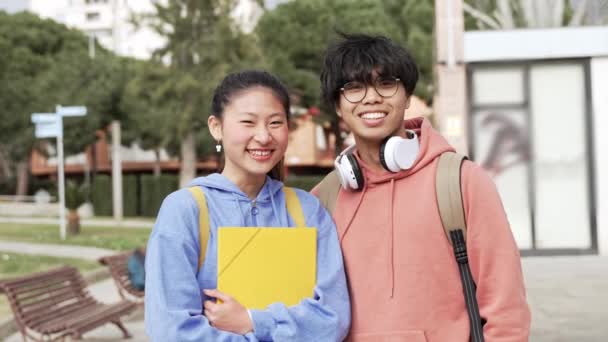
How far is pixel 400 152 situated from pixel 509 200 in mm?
12222

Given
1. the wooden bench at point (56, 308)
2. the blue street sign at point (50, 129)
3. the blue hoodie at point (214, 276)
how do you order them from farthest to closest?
1. the blue street sign at point (50, 129)
2. the wooden bench at point (56, 308)
3. the blue hoodie at point (214, 276)

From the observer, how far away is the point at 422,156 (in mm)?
2512

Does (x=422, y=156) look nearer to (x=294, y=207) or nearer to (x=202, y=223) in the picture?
(x=294, y=207)

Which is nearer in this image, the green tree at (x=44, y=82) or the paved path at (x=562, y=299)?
the paved path at (x=562, y=299)

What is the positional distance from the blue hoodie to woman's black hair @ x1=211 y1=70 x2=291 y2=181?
0.75ft

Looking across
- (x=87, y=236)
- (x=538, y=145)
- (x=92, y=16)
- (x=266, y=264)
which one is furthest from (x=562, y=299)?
(x=92, y=16)

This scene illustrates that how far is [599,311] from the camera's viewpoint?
27.9 feet

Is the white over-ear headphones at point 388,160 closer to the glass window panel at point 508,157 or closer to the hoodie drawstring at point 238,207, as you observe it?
the hoodie drawstring at point 238,207

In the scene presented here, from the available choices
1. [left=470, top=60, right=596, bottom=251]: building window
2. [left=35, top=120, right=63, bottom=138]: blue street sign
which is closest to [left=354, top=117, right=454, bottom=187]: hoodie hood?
[left=470, top=60, right=596, bottom=251]: building window

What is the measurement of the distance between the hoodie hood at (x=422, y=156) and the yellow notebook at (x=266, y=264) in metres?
0.31

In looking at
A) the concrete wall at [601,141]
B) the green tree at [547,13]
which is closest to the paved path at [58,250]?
the green tree at [547,13]

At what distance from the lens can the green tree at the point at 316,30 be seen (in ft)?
112

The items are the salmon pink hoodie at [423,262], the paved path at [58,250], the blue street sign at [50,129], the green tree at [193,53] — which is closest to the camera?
the salmon pink hoodie at [423,262]

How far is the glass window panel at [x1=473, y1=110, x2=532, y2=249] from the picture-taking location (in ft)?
46.3
